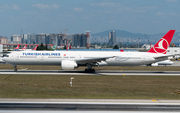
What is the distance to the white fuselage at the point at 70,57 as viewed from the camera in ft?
142

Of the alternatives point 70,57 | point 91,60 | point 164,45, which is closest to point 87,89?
point 91,60

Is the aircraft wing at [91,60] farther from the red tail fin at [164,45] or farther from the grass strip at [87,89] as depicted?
the red tail fin at [164,45]

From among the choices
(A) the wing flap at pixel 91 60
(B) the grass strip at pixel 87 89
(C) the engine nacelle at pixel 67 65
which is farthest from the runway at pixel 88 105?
(A) the wing flap at pixel 91 60

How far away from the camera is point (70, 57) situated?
4403 centimetres

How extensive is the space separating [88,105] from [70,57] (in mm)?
24800

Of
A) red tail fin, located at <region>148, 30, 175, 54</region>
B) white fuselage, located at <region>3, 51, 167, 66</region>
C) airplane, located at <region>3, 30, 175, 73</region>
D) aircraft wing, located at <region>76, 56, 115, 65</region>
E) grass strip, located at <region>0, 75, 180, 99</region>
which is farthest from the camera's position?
red tail fin, located at <region>148, 30, 175, 54</region>

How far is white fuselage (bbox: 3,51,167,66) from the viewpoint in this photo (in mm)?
43312

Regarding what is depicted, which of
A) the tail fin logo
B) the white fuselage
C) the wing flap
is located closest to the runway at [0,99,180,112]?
the wing flap

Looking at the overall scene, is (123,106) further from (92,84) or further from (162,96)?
(92,84)

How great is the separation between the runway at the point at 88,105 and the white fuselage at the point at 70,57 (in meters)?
21.0

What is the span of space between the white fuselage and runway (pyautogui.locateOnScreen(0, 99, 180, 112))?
21001 millimetres

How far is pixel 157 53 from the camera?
46.5 meters

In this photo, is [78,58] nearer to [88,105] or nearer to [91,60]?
[91,60]

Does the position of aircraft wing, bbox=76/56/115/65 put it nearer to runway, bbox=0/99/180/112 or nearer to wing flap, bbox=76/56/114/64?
wing flap, bbox=76/56/114/64
